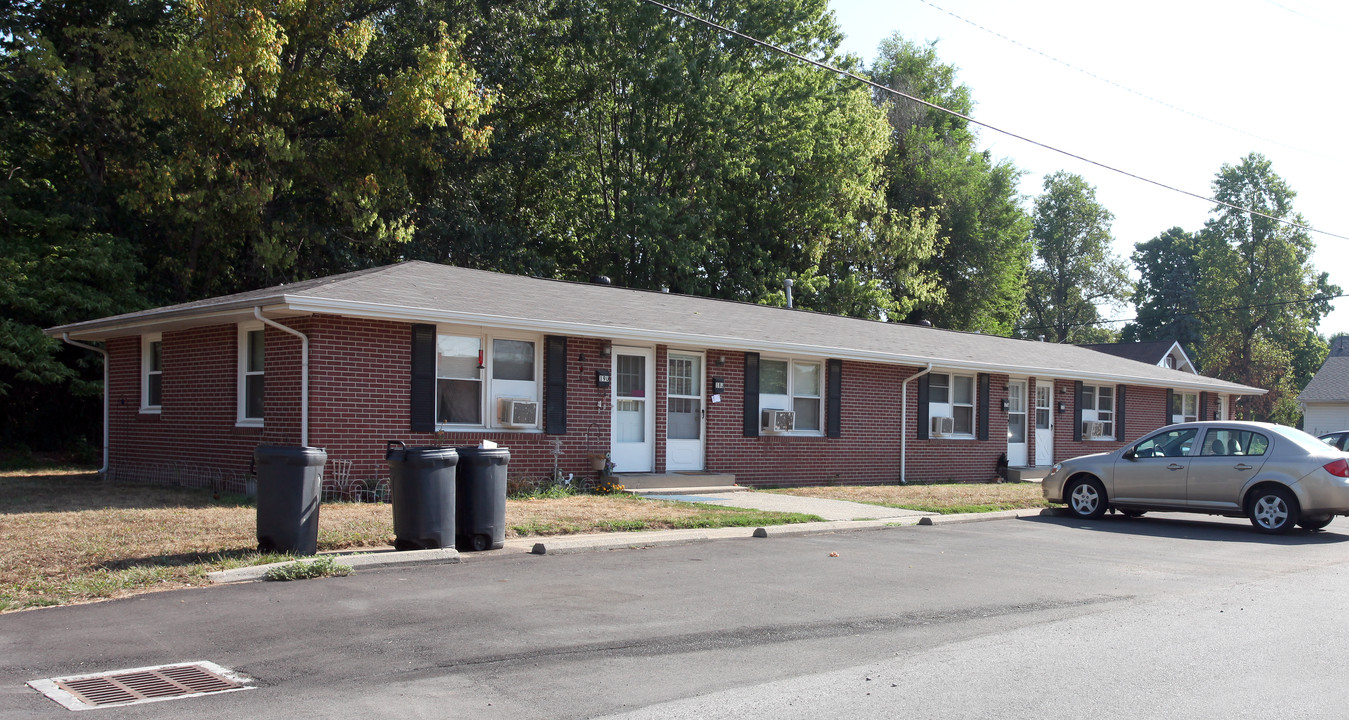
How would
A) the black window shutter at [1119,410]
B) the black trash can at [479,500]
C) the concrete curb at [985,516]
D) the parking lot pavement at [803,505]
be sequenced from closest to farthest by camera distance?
the black trash can at [479,500] → the parking lot pavement at [803,505] → the concrete curb at [985,516] → the black window shutter at [1119,410]

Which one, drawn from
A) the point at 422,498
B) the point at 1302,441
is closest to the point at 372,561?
the point at 422,498

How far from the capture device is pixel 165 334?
1706 centimetres

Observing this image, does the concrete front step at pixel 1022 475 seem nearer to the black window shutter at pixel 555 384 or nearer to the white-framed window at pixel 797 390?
the white-framed window at pixel 797 390

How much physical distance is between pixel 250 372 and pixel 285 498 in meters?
6.61

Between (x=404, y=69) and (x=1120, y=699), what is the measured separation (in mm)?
24460

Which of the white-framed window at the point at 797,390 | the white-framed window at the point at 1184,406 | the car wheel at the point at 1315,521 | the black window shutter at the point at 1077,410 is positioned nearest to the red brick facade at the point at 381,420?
the white-framed window at the point at 797,390

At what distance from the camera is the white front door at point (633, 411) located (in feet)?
56.1

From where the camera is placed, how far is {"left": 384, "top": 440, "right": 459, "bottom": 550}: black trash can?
985cm

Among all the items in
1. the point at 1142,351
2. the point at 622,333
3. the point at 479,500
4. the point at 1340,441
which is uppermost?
the point at 1142,351

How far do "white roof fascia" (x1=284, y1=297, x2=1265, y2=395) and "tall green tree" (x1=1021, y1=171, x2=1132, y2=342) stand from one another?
47.0m

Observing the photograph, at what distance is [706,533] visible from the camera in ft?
39.8

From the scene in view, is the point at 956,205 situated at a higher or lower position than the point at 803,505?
higher

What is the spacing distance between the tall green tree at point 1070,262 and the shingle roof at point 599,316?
43748 millimetres

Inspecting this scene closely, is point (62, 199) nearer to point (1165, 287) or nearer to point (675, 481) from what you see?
point (675, 481)
